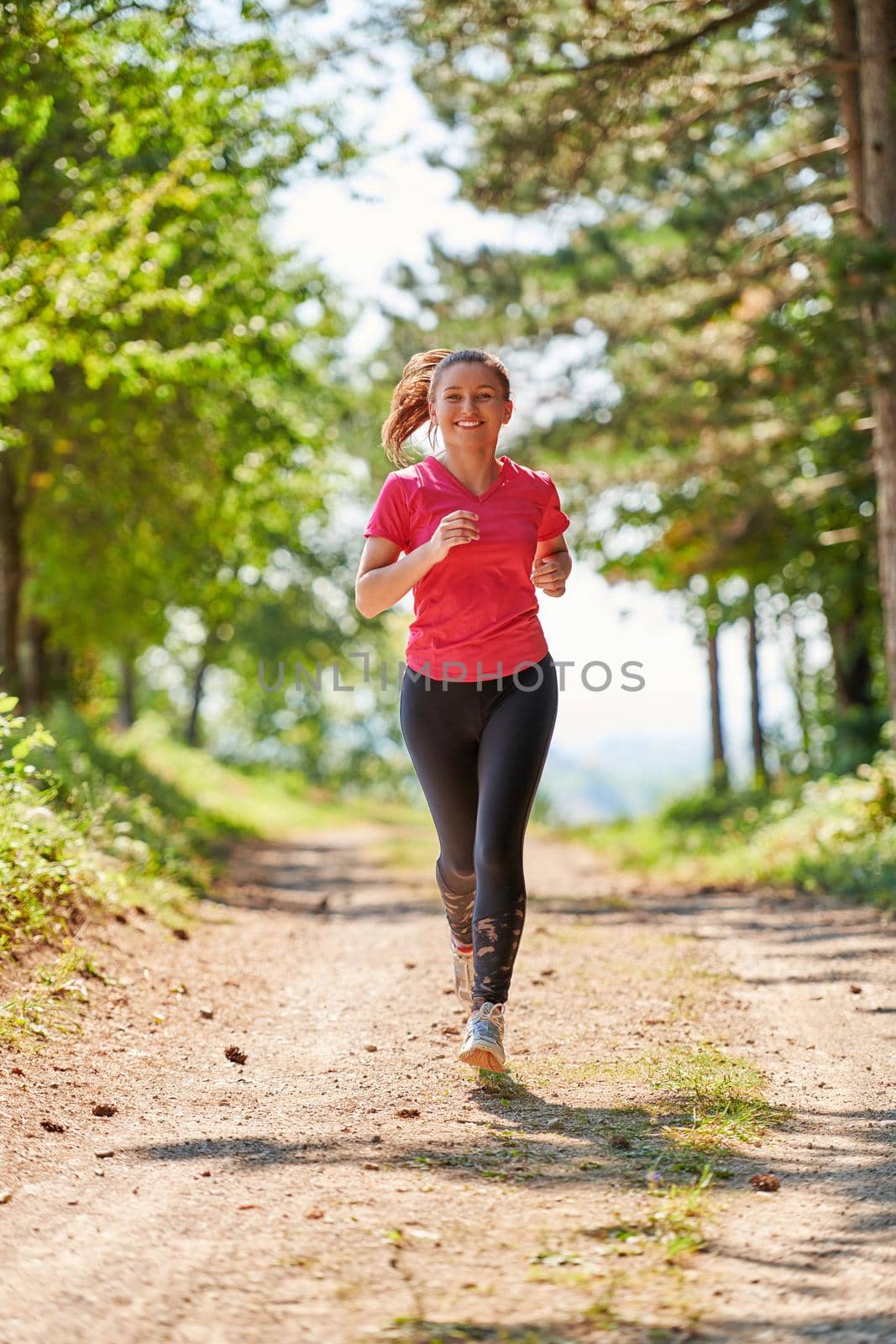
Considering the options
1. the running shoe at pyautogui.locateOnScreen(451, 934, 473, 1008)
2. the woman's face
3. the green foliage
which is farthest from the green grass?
the green foliage

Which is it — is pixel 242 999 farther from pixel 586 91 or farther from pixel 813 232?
pixel 813 232

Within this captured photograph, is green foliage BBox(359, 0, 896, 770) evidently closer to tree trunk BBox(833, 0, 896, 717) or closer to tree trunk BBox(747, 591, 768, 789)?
tree trunk BBox(833, 0, 896, 717)

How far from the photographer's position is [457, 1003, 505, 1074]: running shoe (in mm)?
4211

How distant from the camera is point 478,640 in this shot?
4.43 m

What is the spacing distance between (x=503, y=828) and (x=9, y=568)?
11.0 meters

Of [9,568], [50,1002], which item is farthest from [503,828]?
[9,568]

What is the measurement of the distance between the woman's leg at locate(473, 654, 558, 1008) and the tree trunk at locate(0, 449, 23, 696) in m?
10.5

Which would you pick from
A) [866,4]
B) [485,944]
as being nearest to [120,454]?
[866,4]

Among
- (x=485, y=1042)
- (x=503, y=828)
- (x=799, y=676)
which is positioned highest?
(x=799, y=676)

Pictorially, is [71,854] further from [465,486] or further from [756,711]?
[756,711]

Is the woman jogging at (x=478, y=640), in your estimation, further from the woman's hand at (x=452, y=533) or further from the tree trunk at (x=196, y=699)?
the tree trunk at (x=196, y=699)

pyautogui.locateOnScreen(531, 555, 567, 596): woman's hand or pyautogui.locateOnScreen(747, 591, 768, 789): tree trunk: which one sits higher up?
pyautogui.locateOnScreen(747, 591, 768, 789): tree trunk

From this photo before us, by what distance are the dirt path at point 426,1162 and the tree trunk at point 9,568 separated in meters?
7.79

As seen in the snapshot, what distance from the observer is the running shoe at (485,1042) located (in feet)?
13.8
